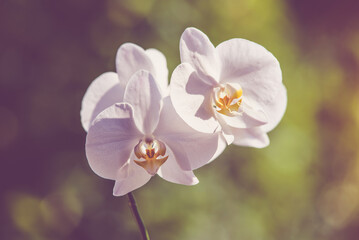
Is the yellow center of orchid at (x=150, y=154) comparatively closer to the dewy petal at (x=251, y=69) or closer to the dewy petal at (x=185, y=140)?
the dewy petal at (x=185, y=140)

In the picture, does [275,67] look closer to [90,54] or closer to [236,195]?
[90,54]

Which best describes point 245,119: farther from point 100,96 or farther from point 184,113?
point 100,96

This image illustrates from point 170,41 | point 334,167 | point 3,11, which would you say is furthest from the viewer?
point 334,167

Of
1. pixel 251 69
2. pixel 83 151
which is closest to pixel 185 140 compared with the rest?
pixel 251 69

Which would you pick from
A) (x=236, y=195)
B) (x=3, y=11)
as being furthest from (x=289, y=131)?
(x=3, y=11)

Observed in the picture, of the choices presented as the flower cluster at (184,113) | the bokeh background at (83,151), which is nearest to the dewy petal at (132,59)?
the flower cluster at (184,113)

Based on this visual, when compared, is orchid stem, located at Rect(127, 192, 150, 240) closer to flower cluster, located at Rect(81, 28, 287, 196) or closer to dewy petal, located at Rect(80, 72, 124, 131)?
flower cluster, located at Rect(81, 28, 287, 196)

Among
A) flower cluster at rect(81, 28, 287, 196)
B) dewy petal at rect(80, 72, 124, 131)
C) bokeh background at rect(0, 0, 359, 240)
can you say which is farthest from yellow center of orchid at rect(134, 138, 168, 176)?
bokeh background at rect(0, 0, 359, 240)
